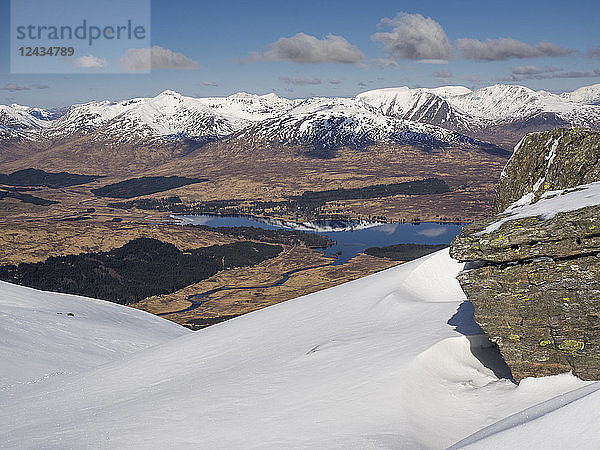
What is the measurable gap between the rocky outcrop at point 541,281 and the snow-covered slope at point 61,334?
18502 mm

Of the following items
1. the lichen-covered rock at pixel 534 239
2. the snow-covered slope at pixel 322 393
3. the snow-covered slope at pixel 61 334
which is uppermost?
the lichen-covered rock at pixel 534 239

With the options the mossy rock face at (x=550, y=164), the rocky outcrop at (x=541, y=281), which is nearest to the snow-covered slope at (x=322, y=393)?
the rocky outcrop at (x=541, y=281)

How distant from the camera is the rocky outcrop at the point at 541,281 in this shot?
9.82 meters

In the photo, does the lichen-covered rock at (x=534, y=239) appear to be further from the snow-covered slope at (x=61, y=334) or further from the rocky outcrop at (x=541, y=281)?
the snow-covered slope at (x=61, y=334)

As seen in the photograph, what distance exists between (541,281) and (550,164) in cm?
A: 517

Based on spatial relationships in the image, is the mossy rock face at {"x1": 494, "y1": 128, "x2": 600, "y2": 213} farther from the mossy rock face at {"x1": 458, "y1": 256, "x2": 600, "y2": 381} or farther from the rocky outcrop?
the mossy rock face at {"x1": 458, "y1": 256, "x2": 600, "y2": 381}

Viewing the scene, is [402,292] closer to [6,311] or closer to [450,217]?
[6,311]

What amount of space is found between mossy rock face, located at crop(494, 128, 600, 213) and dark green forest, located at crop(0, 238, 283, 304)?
95.3m

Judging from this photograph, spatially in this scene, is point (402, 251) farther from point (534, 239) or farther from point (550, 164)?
point (534, 239)

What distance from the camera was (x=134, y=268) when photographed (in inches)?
4783

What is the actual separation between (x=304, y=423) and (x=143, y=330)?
2506 centimetres

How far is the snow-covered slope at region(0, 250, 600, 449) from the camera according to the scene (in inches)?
398

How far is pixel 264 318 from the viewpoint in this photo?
22.3 m

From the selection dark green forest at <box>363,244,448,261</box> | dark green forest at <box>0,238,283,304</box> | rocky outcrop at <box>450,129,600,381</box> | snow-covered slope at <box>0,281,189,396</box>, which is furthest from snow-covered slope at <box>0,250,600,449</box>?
dark green forest at <box>363,244,448,261</box>
